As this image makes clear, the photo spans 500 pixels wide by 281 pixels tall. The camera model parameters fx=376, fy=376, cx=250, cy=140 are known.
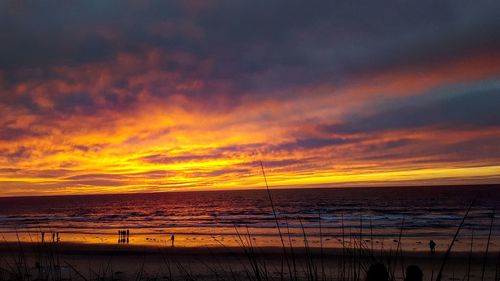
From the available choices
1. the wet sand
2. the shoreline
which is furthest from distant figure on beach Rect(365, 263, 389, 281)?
the shoreline

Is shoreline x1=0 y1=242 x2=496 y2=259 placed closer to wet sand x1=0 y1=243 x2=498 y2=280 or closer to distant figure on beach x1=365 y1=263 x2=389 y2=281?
wet sand x1=0 y1=243 x2=498 y2=280

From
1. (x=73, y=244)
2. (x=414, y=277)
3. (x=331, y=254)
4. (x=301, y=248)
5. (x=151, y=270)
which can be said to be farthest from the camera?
(x=73, y=244)

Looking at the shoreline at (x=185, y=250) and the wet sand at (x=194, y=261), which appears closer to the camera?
the wet sand at (x=194, y=261)

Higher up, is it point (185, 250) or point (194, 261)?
point (194, 261)

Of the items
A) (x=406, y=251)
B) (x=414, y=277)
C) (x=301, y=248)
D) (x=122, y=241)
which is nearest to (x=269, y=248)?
(x=301, y=248)

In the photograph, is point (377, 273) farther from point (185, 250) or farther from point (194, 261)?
point (185, 250)

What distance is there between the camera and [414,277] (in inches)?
69.4

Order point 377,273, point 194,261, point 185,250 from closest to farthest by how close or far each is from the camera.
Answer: point 377,273, point 194,261, point 185,250

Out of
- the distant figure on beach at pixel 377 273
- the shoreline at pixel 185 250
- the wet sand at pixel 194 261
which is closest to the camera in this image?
the distant figure on beach at pixel 377 273

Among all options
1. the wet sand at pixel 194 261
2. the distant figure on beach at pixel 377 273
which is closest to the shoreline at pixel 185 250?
the wet sand at pixel 194 261

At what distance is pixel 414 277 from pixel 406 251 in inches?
917

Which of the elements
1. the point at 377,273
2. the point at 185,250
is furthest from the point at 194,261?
the point at 377,273

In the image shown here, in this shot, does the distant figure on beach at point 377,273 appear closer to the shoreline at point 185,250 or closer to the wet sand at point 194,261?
the wet sand at point 194,261

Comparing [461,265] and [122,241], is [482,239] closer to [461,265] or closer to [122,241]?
[461,265]
